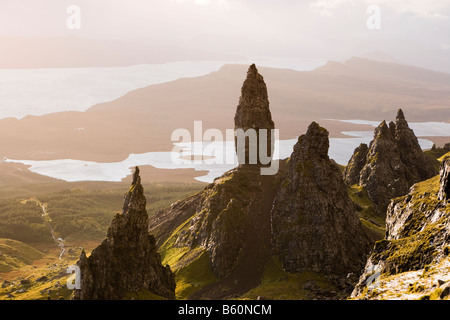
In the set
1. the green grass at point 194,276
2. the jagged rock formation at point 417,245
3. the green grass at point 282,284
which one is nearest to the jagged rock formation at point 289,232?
the green grass at point 194,276

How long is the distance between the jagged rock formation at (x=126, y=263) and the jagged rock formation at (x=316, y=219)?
55.4 m

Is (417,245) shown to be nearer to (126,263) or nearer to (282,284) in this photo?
(126,263)

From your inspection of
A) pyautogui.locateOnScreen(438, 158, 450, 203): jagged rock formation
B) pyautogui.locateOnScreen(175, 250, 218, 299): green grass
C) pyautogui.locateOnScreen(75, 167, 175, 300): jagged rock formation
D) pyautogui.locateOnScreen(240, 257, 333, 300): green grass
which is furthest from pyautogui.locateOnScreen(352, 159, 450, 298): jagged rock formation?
pyautogui.locateOnScreen(175, 250, 218, 299): green grass

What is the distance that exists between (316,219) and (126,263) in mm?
82391

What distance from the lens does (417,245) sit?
282 feet

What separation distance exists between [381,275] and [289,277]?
80321 millimetres

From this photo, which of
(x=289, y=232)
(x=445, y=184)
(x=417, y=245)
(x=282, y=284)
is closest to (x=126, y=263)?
(x=282, y=284)

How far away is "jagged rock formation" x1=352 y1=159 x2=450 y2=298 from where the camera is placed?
7744 centimetres

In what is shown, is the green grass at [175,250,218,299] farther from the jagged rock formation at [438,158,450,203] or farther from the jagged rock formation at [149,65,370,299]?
the jagged rock formation at [438,158,450,203]

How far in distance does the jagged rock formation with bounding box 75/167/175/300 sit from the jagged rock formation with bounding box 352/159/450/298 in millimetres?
64334

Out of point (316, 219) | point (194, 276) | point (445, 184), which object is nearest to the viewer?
point (445, 184)
